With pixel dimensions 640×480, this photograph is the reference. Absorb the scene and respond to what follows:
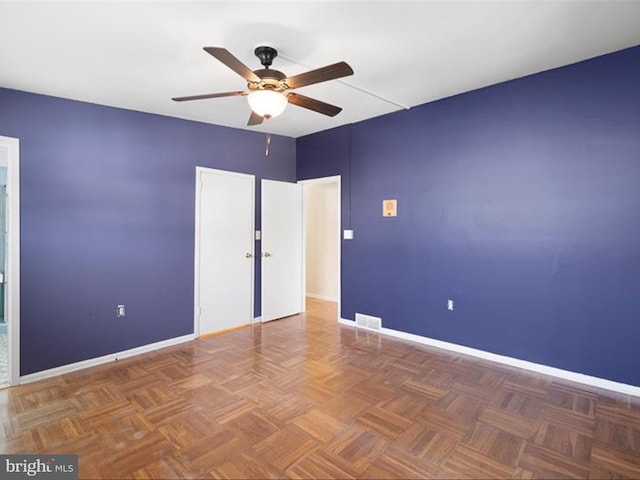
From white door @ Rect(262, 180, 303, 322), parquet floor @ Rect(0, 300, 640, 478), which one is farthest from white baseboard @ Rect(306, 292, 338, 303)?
parquet floor @ Rect(0, 300, 640, 478)

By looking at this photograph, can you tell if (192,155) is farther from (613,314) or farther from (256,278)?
(613,314)

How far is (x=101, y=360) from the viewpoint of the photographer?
139 inches

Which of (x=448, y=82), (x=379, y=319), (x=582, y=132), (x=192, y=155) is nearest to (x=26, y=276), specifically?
(x=192, y=155)

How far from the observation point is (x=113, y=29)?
2291 mm

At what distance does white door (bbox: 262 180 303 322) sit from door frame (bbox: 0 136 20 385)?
2.69m

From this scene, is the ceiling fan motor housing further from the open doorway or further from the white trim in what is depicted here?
the white trim

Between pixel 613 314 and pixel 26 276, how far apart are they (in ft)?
17.0

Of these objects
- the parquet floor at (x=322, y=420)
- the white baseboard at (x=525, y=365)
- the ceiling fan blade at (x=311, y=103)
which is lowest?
the parquet floor at (x=322, y=420)

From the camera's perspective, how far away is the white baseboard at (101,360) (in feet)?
10.4

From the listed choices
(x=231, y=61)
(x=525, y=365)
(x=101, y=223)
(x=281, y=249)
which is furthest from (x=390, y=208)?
(x=101, y=223)

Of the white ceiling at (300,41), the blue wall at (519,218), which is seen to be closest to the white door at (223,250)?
the white ceiling at (300,41)

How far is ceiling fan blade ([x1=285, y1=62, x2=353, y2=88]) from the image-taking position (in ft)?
6.65

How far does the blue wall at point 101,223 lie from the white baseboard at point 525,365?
2758 mm

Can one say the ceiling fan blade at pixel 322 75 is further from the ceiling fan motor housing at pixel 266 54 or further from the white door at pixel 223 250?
the white door at pixel 223 250
